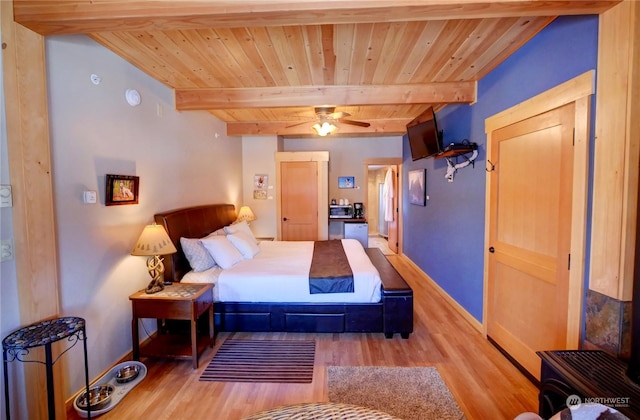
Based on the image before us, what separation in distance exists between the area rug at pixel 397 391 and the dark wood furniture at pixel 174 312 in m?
1.15

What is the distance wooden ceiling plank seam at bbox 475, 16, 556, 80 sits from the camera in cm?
191

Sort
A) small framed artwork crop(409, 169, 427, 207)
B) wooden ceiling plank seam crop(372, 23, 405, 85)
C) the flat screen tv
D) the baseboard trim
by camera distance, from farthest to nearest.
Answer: small framed artwork crop(409, 169, 427, 207) → the flat screen tv → the baseboard trim → wooden ceiling plank seam crop(372, 23, 405, 85)

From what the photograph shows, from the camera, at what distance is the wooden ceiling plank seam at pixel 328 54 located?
202 cm

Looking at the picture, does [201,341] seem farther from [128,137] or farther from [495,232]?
[495,232]

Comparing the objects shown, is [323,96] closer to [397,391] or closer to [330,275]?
[330,275]

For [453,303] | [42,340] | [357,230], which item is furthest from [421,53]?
[357,230]

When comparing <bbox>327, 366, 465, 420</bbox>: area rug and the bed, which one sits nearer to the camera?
<bbox>327, 366, 465, 420</bbox>: area rug

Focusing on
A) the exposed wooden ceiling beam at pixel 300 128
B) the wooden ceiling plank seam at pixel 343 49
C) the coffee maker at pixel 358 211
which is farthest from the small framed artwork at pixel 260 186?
the wooden ceiling plank seam at pixel 343 49

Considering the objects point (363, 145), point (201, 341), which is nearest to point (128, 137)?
point (201, 341)

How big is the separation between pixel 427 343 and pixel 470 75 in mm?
2665

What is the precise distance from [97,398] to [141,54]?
8.55ft

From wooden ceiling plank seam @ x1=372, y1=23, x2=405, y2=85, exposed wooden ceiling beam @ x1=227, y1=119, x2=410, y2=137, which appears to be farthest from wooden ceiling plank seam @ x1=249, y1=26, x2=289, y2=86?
exposed wooden ceiling beam @ x1=227, y1=119, x2=410, y2=137

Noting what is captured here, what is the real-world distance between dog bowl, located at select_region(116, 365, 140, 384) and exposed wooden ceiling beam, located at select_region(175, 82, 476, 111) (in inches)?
103

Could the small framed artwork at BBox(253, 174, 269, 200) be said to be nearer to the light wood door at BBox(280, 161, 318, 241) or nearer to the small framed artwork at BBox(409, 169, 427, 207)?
the light wood door at BBox(280, 161, 318, 241)
